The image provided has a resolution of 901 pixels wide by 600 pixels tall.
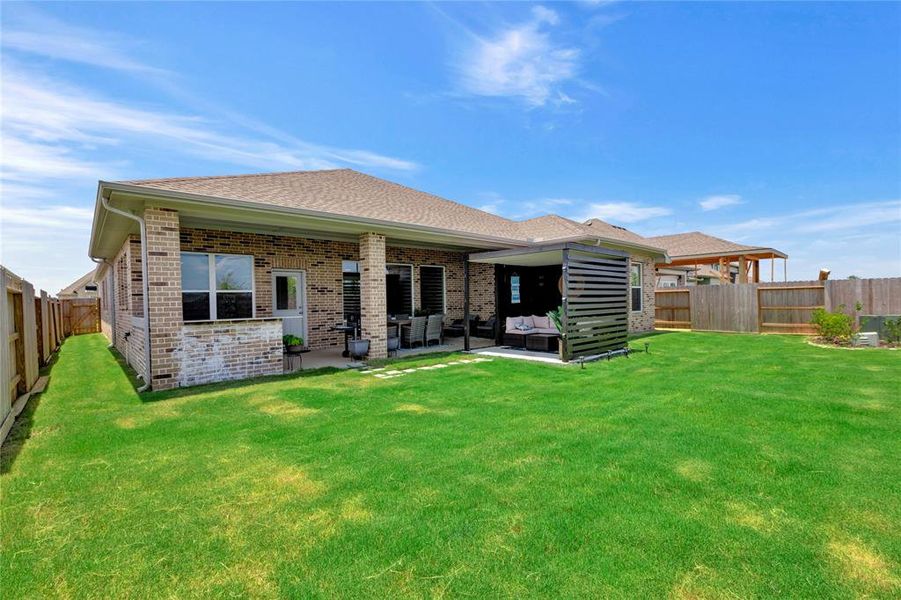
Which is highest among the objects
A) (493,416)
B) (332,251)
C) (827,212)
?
(827,212)

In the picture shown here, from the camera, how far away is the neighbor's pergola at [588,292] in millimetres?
9008

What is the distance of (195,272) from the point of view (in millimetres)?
9227

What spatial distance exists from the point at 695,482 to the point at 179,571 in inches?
139

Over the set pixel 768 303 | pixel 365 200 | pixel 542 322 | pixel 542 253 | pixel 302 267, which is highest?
pixel 365 200

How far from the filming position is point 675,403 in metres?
5.55

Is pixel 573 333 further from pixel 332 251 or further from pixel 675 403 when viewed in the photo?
pixel 332 251

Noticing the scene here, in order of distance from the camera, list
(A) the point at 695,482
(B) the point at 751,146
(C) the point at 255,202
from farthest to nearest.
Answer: (B) the point at 751,146, (C) the point at 255,202, (A) the point at 695,482

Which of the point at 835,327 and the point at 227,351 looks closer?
the point at 227,351

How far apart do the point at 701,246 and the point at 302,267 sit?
1856 centimetres

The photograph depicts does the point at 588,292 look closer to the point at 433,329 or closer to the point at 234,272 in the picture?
the point at 433,329

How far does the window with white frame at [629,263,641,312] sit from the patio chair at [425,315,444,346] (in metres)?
8.01

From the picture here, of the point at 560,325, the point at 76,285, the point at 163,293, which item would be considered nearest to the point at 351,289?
the point at 163,293

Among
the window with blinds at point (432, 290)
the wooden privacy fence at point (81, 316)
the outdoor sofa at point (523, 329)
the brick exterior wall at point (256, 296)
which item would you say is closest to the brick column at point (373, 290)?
the brick exterior wall at point (256, 296)

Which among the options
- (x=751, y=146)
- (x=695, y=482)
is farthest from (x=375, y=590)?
(x=751, y=146)
